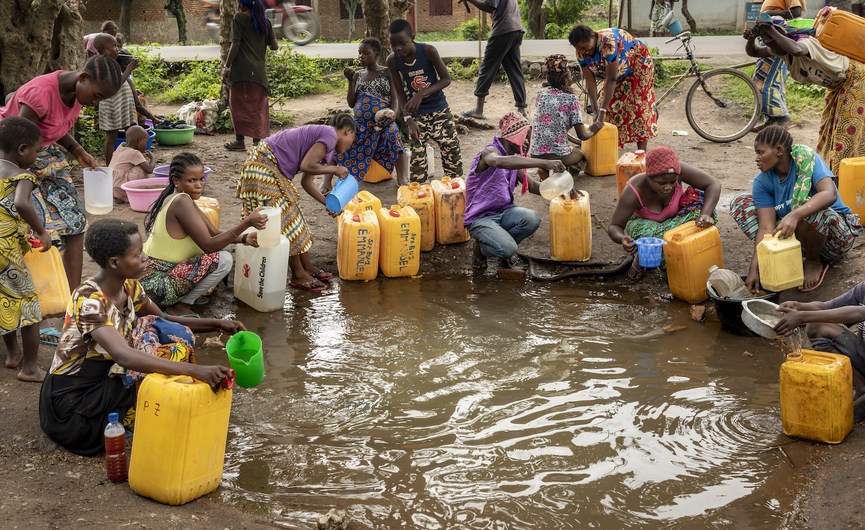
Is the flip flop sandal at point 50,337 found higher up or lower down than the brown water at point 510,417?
higher up

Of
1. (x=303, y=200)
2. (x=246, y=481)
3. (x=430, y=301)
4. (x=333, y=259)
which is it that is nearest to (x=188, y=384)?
(x=246, y=481)

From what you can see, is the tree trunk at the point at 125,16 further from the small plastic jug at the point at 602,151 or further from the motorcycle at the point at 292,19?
the small plastic jug at the point at 602,151

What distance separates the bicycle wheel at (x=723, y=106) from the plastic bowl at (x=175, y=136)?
5.60 metres

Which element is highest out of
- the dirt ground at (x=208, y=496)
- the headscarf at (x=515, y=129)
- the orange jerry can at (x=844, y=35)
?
the orange jerry can at (x=844, y=35)

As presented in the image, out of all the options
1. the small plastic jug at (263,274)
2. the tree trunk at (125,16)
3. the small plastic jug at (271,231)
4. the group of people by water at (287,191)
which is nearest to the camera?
the group of people by water at (287,191)

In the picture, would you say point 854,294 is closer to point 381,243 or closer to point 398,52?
point 381,243

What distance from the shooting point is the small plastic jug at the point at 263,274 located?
18.7 feet

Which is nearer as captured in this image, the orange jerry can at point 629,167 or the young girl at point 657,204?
the young girl at point 657,204

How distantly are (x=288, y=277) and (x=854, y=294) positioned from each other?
3877 mm

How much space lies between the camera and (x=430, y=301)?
19.8ft

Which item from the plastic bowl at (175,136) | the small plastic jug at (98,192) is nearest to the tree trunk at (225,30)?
the plastic bowl at (175,136)

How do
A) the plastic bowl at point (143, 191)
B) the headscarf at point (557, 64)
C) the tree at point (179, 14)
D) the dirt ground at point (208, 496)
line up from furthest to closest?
the tree at point (179, 14), the plastic bowl at point (143, 191), the headscarf at point (557, 64), the dirt ground at point (208, 496)

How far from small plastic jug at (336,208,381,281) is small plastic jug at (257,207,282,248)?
0.69 m

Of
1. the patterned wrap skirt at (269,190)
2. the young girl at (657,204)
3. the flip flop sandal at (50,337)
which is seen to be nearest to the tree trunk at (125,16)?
the patterned wrap skirt at (269,190)
